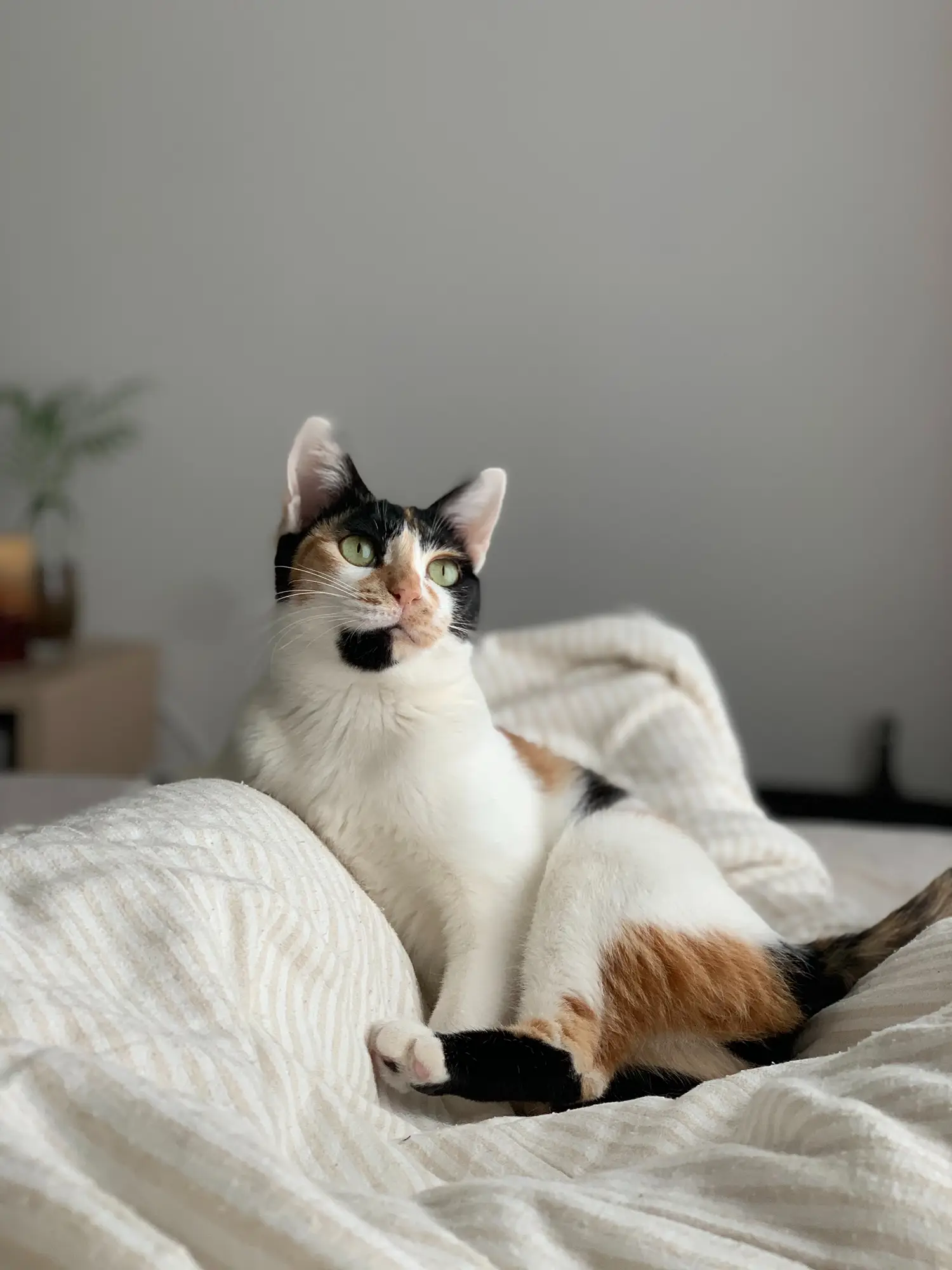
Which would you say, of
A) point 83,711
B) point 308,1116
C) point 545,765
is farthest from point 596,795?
point 83,711

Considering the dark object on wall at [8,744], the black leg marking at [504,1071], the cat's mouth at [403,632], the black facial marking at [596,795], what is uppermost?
the cat's mouth at [403,632]

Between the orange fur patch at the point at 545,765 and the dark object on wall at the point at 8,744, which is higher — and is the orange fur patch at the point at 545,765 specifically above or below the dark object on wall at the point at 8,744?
above

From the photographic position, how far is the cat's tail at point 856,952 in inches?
34.6

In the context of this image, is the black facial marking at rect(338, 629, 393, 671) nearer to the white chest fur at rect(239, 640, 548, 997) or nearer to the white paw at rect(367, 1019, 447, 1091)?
the white chest fur at rect(239, 640, 548, 997)

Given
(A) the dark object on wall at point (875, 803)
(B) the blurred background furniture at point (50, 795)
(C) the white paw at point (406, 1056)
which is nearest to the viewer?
(C) the white paw at point (406, 1056)

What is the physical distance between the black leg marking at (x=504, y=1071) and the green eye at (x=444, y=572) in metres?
0.36

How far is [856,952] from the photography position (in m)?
0.93

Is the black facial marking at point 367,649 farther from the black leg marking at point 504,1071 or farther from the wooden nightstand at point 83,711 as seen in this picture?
the wooden nightstand at point 83,711

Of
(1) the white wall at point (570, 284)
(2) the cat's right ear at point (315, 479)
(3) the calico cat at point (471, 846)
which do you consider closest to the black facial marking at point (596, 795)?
(3) the calico cat at point (471, 846)

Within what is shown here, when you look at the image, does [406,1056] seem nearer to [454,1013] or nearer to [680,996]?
[454,1013]

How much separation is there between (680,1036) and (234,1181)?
0.50 m

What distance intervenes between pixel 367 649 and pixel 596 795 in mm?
286

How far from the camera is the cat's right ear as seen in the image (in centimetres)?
92

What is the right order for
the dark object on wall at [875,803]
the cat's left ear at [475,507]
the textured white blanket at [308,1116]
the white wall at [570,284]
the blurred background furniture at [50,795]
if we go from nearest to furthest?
the textured white blanket at [308,1116], the cat's left ear at [475,507], the blurred background furniture at [50,795], the dark object on wall at [875,803], the white wall at [570,284]
